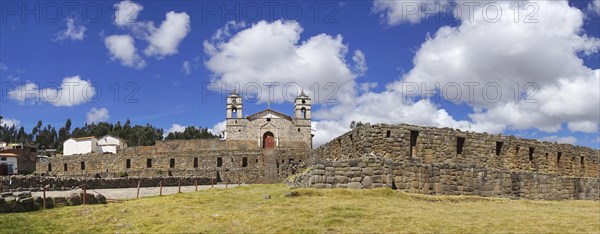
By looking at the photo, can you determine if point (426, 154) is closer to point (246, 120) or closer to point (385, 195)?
point (385, 195)

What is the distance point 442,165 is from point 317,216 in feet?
21.7

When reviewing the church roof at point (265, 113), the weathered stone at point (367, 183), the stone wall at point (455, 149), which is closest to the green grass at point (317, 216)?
the weathered stone at point (367, 183)

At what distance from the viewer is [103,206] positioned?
15.8 m

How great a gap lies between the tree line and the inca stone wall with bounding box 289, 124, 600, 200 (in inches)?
3023

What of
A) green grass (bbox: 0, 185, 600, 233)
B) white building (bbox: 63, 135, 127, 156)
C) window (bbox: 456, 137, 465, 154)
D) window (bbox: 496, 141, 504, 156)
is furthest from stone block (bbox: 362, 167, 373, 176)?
white building (bbox: 63, 135, 127, 156)

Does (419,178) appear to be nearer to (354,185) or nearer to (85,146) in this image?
(354,185)

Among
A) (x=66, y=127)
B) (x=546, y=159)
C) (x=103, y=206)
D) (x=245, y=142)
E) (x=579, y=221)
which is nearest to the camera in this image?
(x=579, y=221)

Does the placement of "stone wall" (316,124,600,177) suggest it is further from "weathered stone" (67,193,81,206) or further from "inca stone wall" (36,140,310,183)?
"inca stone wall" (36,140,310,183)

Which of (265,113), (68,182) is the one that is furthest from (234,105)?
(68,182)

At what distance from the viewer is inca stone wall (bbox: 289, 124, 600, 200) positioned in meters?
16.4

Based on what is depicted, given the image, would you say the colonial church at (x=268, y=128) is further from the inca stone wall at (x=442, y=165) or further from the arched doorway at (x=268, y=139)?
the inca stone wall at (x=442, y=165)

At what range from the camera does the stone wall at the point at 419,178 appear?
1630cm

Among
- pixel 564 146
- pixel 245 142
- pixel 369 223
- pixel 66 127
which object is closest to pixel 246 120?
pixel 245 142

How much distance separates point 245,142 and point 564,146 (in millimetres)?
32629
